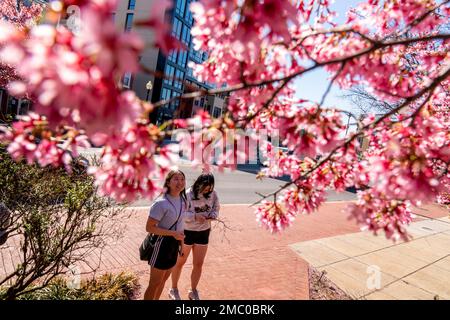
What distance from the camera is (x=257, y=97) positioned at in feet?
6.73

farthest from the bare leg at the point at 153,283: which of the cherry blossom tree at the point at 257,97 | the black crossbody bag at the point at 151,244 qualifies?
the cherry blossom tree at the point at 257,97

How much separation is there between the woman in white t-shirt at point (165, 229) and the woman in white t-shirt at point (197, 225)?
23.7 inches

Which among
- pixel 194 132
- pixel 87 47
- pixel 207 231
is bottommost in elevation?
pixel 207 231

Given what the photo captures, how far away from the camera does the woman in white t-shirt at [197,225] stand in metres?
4.54

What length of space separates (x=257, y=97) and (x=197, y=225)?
9.55 feet

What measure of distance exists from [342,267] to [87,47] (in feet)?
21.6

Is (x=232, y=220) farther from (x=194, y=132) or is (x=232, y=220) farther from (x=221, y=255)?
(x=194, y=132)

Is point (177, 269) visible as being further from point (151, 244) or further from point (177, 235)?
point (177, 235)

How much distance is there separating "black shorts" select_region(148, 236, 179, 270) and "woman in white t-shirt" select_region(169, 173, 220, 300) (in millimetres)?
668

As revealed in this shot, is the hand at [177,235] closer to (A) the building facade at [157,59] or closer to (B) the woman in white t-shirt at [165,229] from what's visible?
(B) the woman in white t-shirt at [165,229]

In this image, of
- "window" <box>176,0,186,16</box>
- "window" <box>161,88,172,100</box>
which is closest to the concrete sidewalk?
"window" <box>161,88,172,100</box>

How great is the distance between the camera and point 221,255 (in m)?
6.29
